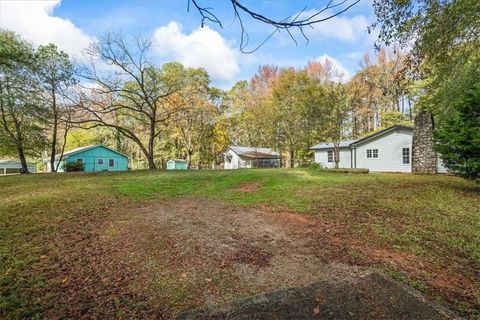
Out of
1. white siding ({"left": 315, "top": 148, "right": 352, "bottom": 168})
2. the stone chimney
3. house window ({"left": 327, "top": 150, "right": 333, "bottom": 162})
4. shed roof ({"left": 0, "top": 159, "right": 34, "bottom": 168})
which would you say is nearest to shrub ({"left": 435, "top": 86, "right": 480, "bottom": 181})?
the stone chimney

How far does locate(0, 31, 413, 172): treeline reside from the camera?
1708 cm

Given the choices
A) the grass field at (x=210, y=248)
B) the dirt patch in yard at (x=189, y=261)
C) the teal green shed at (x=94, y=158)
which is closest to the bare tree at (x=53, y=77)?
the teal green shed at (x=94, y=158)

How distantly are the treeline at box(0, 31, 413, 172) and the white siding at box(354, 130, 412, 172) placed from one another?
3.23 meters

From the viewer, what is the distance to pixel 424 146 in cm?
1419

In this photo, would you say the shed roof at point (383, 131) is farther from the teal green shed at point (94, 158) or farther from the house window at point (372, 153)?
the teal green shed at point (94, 158)

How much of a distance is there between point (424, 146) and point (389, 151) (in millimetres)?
4423

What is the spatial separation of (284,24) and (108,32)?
1885 centimetres

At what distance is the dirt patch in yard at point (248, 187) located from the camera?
9620 mm

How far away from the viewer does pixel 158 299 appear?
8.68 feet

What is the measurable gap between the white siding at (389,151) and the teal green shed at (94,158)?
27.0m

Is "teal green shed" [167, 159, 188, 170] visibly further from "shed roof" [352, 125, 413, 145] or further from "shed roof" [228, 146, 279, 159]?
"shed roof" [352, 125, 413, 145]

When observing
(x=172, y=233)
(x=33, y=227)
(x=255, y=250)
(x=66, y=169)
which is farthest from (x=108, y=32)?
(x=255, y=250)

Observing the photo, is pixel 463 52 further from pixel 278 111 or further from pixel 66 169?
pixel 66 169

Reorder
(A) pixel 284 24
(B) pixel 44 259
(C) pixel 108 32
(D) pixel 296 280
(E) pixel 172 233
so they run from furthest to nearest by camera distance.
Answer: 1. (C) pixel 108 32
2. (E) pixel 172 233
3. (B) pixel 44 259
4. (D) pixel 296 280
5. (A) pixel 284 24
